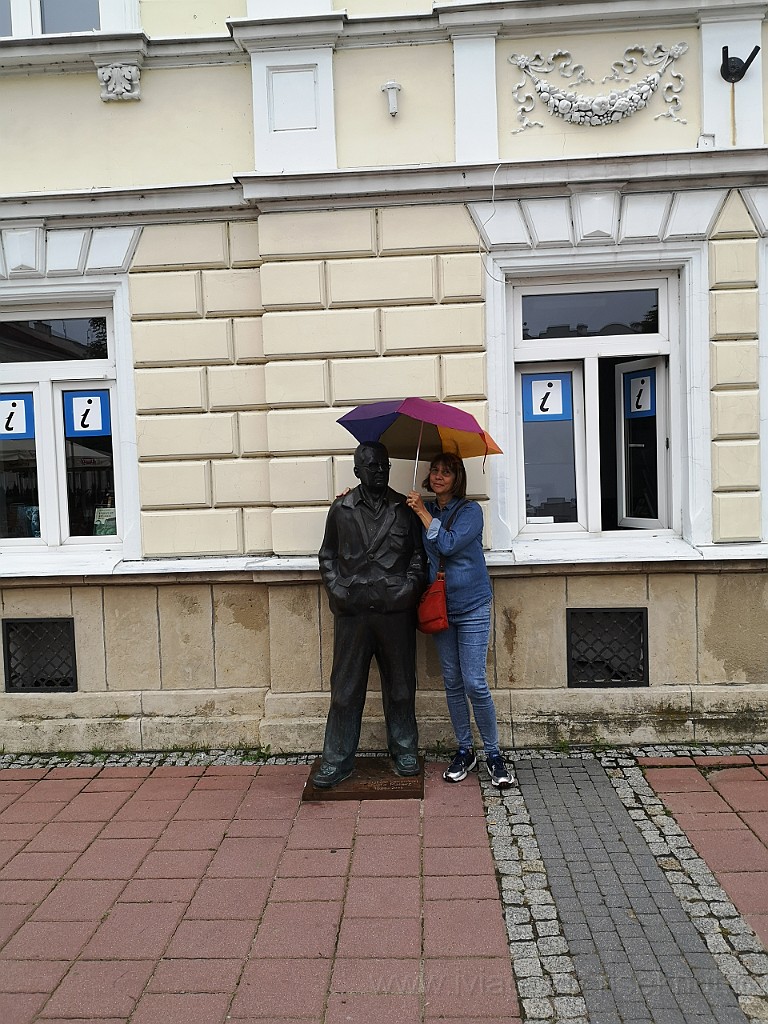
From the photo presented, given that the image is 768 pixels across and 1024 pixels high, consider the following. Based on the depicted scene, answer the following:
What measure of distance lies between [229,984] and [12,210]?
16.8 ft

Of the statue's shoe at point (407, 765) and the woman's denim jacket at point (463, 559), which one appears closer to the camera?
the woman's denim jacket at point (463, 559)

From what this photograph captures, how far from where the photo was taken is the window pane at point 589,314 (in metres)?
5.74

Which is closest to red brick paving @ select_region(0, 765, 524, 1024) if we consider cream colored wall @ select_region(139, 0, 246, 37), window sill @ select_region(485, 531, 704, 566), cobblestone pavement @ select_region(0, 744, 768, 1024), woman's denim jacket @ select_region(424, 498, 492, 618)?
cobblestone pavement @ select_region(0, 744, 768, 1024)

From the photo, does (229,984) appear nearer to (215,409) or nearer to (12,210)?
(215,409)

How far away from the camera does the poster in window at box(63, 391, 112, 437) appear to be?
6062mm

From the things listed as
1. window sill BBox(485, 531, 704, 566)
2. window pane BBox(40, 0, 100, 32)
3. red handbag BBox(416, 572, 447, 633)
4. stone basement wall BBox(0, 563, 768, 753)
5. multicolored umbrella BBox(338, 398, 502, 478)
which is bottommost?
stone basement wall BBox(0, 563, 768, 753)

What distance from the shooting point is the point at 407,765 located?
Result: 5.07 metres

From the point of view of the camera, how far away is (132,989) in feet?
10.4

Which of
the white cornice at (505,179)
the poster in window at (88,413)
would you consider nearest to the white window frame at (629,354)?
the white cornice at (505,179)

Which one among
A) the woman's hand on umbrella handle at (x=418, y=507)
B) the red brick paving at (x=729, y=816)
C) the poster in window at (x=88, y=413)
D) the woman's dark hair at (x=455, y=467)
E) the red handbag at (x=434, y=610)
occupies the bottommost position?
the red brick paving at (x=729, y=816)

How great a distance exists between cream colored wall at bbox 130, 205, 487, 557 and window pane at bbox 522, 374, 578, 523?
21.8 inches

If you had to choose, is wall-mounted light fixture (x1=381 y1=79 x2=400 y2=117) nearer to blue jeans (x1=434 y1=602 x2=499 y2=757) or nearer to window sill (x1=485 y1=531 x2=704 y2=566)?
window sill (x1=485 y1=531 x2=704 y2=566)

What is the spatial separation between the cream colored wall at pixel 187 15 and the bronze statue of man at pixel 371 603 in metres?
3.24

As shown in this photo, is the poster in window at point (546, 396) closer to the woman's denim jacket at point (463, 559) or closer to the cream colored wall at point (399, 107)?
the woman's denim jacket at point (463, 559)
